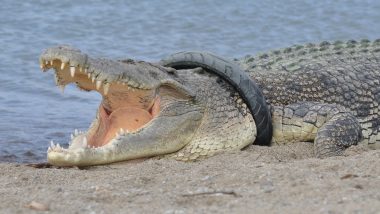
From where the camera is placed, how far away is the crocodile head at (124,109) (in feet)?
19.8

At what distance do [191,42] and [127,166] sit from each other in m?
7.91

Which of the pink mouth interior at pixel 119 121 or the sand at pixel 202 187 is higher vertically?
the pink mouth interior at pixel 119 121

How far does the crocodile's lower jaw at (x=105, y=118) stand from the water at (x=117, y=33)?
1.68 metres

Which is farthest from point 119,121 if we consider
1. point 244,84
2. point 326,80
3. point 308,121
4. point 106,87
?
point 326,80

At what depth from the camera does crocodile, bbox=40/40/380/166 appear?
20.1 feet

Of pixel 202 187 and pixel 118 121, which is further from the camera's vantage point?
pixel 118 121

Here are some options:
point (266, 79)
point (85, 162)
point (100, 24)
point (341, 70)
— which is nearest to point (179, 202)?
point (85, 162)

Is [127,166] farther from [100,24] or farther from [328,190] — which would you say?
[100,24]

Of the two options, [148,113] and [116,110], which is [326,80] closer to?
[148,113]

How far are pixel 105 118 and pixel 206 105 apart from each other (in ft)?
2.60

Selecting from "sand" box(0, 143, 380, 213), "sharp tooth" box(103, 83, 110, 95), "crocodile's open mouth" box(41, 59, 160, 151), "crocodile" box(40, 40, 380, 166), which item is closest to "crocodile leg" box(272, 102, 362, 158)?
"crocodile" box(40, 40, 380, 166)

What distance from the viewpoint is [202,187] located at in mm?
5246

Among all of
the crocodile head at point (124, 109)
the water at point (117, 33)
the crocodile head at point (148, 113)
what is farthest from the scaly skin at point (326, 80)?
the water at point (117, 33)

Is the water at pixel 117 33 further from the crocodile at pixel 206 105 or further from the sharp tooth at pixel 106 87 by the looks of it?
the sharp tooth at pixel 106 87
